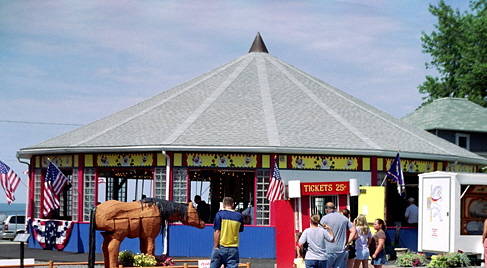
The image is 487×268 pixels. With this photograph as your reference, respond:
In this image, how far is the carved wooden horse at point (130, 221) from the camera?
631 inches

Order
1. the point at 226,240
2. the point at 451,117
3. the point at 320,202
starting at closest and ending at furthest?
1. the point at 226,240
2. the point at 320,202
3. the point at 451,117

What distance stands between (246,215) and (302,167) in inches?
90.3

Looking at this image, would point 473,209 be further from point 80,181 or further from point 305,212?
point 80,181

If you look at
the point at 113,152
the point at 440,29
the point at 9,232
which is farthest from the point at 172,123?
the point at 440,29

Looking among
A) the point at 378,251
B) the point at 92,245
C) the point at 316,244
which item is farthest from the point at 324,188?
the point at 92,245

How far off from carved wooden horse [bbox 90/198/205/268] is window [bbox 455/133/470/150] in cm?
3170

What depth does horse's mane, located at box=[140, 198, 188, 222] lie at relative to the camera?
54.9 ft

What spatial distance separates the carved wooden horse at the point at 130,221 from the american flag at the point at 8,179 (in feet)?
34.0

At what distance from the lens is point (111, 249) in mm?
15953

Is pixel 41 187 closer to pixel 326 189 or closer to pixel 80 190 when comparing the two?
pixel 80 190

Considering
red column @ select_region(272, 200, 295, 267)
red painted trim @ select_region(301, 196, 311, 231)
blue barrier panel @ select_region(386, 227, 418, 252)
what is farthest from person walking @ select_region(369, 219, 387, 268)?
blue barrier panel @ select_region(386, 227, 418, 252)

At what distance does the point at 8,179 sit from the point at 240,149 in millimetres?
7918

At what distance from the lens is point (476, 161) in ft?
94.0

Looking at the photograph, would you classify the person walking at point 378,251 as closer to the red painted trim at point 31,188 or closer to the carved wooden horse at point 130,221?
the carved wooden horse at point 130,221
